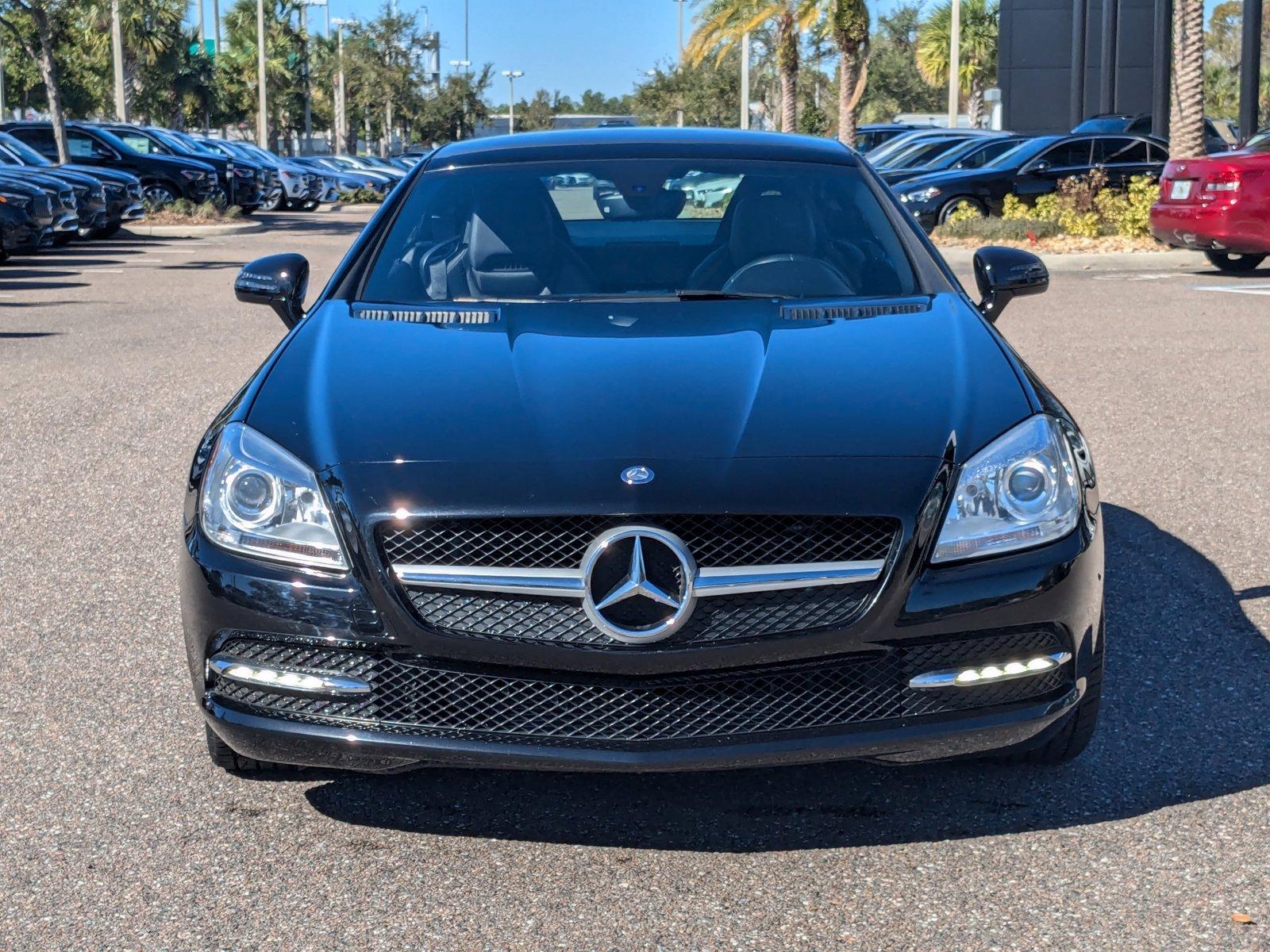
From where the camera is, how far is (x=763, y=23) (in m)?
35.1

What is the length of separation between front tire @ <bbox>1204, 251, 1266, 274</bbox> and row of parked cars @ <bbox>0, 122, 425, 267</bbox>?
27.3 ft

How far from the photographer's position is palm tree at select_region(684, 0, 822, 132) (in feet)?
109

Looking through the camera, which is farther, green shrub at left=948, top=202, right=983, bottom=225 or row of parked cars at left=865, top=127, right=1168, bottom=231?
row of parked cars at left=865, top=127, right=1168, bottom=231

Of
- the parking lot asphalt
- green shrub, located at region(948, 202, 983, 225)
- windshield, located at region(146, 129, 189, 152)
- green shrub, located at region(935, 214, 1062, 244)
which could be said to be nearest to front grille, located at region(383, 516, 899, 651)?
the parking lot asphalt

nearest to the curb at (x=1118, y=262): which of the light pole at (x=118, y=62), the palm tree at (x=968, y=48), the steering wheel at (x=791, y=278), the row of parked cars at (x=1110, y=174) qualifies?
the row of parked cars at (x=1110, y=174)

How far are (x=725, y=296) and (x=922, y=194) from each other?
718 inches

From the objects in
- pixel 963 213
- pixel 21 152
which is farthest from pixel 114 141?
pixel 963 213

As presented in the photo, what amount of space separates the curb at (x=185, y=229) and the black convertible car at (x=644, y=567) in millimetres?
24531

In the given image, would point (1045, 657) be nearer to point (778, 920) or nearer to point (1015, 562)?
point (1015, 562)

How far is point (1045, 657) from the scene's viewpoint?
127 inches

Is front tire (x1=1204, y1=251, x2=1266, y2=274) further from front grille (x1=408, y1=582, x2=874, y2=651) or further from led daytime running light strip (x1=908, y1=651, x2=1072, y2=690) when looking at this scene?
front grille (x1=408, y1=582, x2=874, y2=651)

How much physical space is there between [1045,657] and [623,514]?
2.89ft

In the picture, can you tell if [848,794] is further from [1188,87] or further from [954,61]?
[954,61]

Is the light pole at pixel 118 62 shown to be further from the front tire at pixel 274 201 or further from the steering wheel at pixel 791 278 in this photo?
the steering wheel at pixel 791 278
